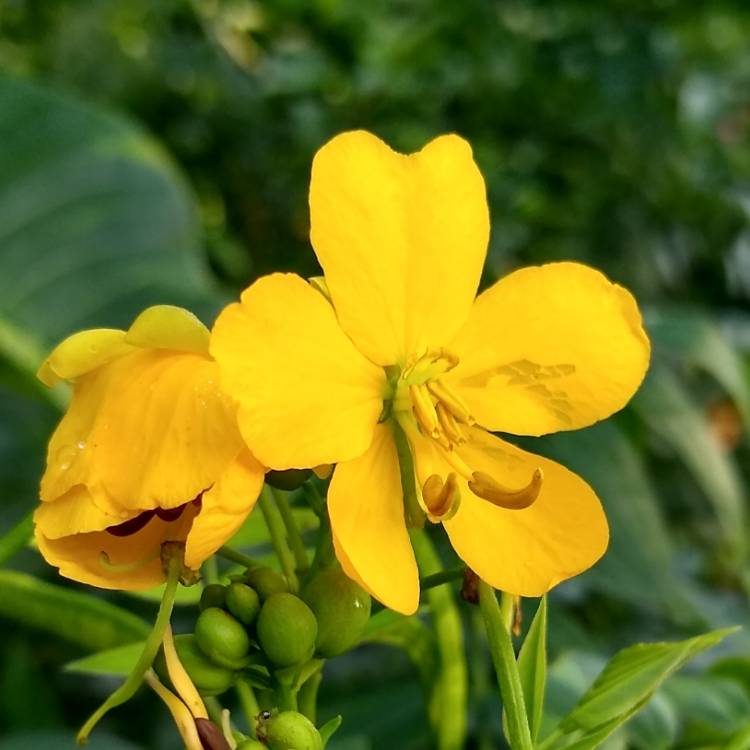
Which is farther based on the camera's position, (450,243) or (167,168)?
(167,168)

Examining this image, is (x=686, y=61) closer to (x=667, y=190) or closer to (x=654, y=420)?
(x=667, y=190)

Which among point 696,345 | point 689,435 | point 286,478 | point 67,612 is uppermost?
point 286,478

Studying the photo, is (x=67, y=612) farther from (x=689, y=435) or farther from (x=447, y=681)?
(x=689, y=435)

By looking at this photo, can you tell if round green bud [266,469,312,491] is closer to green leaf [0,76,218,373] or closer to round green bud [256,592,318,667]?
round green bud [256,592,318,667]

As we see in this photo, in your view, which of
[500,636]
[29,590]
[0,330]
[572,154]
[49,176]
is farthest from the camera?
[572,154]

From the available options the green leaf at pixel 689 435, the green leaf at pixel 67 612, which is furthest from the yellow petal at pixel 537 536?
the green leaf at pixel 689 435

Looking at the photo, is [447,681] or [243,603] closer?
[243,603]

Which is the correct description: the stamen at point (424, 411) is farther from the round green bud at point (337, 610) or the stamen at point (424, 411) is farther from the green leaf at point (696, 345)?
the green leaf at point (696, 345)

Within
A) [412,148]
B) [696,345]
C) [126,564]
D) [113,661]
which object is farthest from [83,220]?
[126,564]

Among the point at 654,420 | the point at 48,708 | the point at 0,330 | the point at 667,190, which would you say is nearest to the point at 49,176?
the point at 0,330
